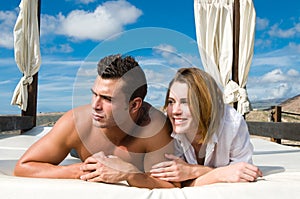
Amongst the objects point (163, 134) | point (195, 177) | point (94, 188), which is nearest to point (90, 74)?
point (163, 134)

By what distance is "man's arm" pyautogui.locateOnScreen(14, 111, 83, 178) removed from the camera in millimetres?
1399

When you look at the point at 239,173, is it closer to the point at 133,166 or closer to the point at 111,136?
the point at 133,166

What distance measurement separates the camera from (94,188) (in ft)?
3.77

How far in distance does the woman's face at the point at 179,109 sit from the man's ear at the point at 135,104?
0.40 ft

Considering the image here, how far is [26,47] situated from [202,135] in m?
3.54

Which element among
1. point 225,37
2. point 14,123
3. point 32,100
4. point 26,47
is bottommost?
point 14,123

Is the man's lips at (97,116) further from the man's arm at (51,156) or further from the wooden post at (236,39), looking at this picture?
the wooden post at (236,39)

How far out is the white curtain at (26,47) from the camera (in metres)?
4.37

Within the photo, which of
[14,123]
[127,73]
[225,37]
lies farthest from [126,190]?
[225,37]

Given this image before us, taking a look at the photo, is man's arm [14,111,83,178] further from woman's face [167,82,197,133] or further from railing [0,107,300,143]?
railing [0,107,300,143]

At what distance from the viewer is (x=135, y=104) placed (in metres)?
1.35

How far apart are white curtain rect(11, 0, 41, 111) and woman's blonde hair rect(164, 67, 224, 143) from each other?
336 cm

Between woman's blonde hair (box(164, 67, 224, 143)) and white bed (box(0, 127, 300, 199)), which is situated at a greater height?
woman's blonde hair (box(164, 67, 224, 143))

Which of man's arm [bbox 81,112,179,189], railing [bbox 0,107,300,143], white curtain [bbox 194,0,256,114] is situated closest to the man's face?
man's arm [bbox 81,112,179,189]
